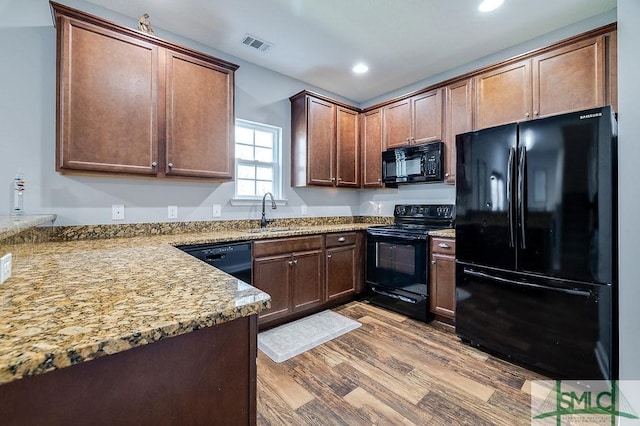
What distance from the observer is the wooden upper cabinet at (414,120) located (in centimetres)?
312

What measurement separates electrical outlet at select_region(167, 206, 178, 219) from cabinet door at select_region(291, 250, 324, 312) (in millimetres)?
1152

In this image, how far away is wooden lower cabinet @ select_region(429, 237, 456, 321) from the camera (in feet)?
8.71

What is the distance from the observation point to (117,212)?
7.66 ft

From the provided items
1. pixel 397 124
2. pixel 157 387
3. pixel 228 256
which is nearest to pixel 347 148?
pixel 397 124

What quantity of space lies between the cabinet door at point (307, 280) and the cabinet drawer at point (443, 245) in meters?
1.12

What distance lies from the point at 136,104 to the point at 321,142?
1.89m

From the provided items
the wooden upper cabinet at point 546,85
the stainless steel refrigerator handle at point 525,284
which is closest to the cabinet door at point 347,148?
the wooden upper cabinet at point 546,85

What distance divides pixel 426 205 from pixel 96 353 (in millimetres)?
3396

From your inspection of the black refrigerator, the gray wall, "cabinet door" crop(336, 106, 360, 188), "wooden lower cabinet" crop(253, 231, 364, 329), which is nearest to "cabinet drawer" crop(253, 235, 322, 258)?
"wooden lower cabinet" crop(253, 231, 364, 329)

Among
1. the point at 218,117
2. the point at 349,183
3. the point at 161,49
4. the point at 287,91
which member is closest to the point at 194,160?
the point at 218,117

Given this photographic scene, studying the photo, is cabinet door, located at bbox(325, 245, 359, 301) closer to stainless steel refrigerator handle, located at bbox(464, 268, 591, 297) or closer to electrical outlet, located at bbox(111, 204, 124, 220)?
stainless steel refrigerator handle, located at bbox(464, 268, 591, 297)

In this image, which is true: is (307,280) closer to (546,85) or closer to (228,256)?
(228,256)

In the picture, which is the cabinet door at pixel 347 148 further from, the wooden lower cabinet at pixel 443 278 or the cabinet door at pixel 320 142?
the wooden lower cabinet at pixel 443 278

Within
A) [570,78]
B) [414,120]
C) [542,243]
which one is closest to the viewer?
[542,243]
